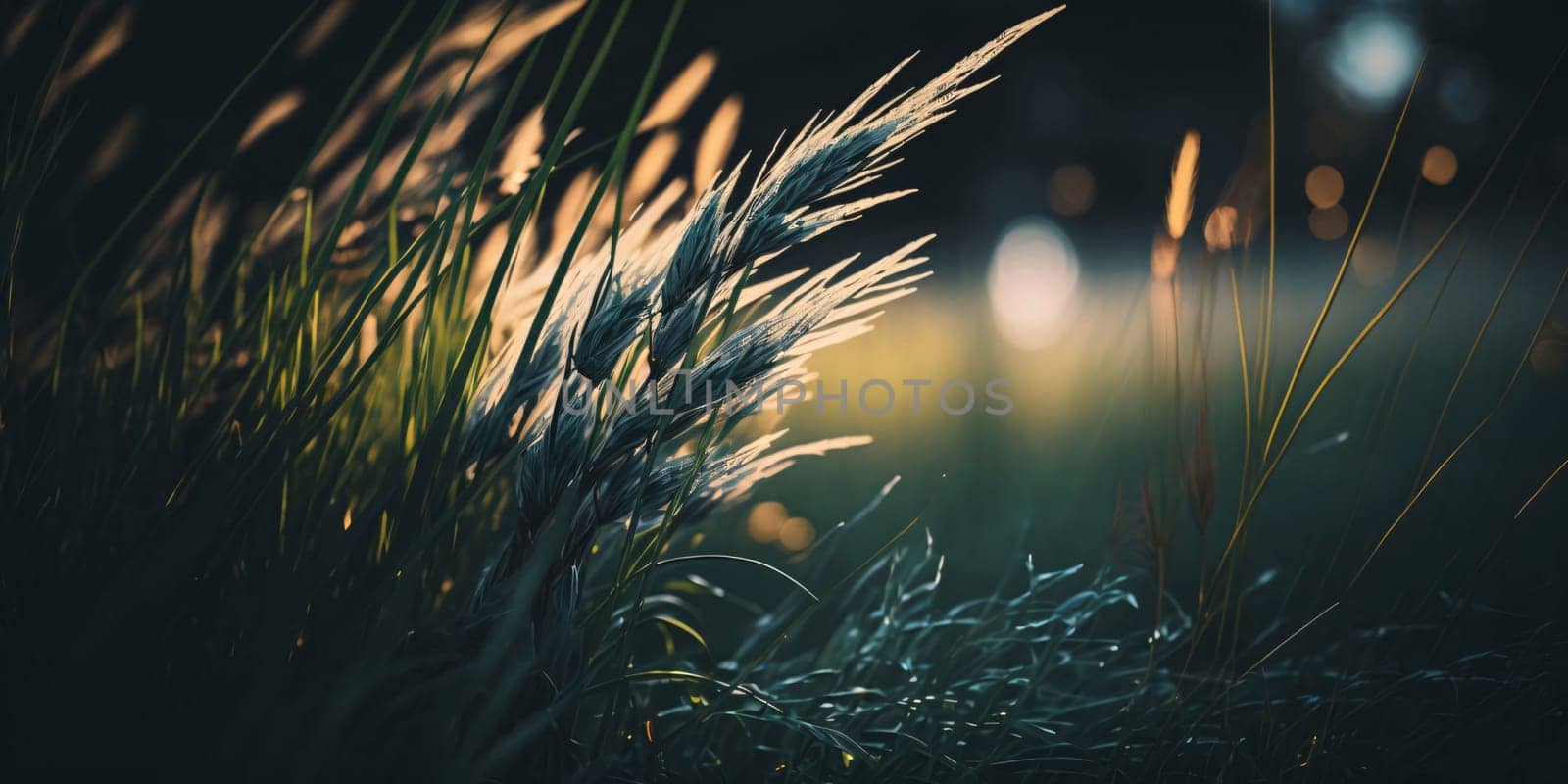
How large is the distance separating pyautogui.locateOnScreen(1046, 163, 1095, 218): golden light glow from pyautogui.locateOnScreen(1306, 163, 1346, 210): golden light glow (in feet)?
1.73

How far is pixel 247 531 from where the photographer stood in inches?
14.7

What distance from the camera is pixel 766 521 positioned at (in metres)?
0.99

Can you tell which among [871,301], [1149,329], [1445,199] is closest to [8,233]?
[871,301]

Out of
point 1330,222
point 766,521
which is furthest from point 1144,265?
point 1330,222

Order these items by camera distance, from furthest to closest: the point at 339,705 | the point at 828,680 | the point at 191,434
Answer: the point at 828,680, the point at 191,434, the point at 339,705

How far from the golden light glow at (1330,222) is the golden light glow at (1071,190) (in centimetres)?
55

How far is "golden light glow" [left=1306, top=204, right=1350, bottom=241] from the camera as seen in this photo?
1388mm

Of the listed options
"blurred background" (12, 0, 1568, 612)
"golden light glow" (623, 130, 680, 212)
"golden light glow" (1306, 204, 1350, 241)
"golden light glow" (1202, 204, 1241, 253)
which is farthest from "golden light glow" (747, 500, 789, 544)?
"golden light glow" (1306, 204, 1350, 241)

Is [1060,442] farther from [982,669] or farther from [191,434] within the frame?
[191,434]

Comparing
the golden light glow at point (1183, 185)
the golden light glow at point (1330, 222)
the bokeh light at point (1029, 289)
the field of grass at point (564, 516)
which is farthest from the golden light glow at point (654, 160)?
the golden light glow at point (1330, 222)

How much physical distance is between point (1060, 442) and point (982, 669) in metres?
0.65

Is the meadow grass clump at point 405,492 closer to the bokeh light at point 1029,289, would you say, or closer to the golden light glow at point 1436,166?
the golden light glow at point 1436,166

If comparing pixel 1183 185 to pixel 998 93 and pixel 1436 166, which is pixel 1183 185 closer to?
pixel 1436 166

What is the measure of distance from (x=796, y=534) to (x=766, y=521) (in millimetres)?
56
